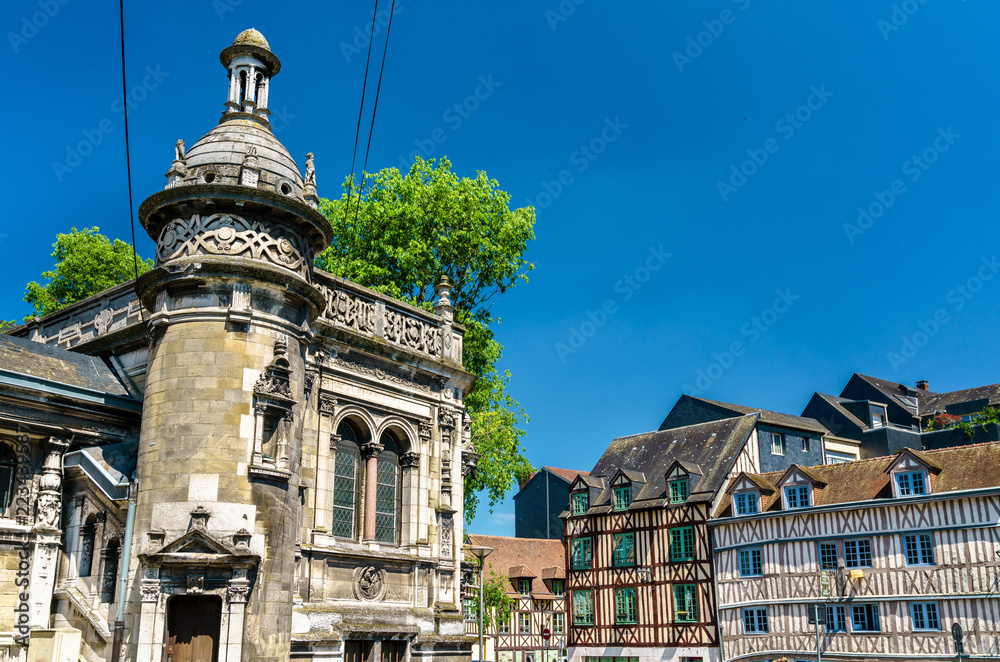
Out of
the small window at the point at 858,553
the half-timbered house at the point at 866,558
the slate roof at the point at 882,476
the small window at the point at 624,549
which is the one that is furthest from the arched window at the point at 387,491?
the small window at the point at 624,549

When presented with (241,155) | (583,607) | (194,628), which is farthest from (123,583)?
(583,607)

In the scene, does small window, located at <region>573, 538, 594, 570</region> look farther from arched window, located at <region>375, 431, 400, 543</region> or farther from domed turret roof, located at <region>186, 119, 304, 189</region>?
domed turret roof, located at <region>186, 119, 304, 189</region>

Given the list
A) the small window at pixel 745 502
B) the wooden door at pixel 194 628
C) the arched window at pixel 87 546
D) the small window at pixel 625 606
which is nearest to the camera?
the wooden door at pixel 194 628

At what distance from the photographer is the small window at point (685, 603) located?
3806 centimetres

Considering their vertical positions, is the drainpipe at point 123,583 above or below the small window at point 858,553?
below

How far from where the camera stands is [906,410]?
51.8 m

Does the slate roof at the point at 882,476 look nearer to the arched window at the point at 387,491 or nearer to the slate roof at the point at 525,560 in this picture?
the slate roof at the point at 525,560

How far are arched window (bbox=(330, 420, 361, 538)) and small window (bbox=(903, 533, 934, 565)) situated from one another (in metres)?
22.3

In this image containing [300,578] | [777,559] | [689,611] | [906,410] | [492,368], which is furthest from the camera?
[906,410]

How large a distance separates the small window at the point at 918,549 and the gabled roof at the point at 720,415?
33.8 ft

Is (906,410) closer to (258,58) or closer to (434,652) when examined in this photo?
(434,652)

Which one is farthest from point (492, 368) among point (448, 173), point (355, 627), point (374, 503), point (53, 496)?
point (53, 496)

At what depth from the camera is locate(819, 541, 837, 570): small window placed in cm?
3416

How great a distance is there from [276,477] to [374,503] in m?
3.70
